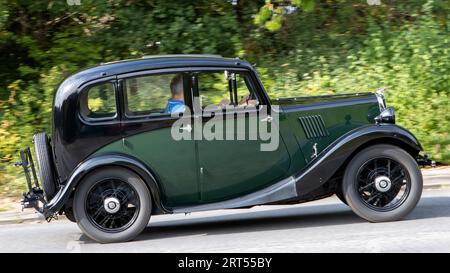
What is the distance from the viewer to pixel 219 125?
7.24m

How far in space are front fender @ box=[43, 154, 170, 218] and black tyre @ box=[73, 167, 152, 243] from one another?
7 centimetres

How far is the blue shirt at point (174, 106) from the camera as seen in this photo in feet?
23.8

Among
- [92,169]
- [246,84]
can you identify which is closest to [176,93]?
[246,84]

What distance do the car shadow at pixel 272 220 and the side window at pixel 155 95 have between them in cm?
130

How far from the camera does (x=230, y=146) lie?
7.25 m

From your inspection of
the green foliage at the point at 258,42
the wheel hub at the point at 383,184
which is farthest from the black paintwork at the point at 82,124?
the green foliage at the point at 258,42

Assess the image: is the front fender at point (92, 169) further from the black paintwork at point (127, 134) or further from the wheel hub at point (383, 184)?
the wheel hub at point (383, 184)

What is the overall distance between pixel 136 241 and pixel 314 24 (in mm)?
7425

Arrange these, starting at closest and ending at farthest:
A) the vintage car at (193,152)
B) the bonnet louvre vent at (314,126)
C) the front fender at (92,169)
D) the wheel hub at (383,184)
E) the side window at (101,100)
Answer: the front fender at (92,169) < the vintage car at (193,152) < the side window at (101,100) < the wheel hub at (383,184) < the bonnet louvre vent at (314,126)

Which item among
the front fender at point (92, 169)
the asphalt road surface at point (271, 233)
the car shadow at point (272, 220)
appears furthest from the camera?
the car shadow at point (272, 220)

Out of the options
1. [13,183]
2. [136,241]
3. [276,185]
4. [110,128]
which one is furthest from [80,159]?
[13,183]

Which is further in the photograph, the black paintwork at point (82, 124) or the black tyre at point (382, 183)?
the black tyre at point (382, 183)

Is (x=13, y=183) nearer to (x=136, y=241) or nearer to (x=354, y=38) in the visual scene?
(x=136, y=241)

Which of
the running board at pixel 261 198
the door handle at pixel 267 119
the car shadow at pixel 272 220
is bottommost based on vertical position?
the car shadow at pixel 272 220
